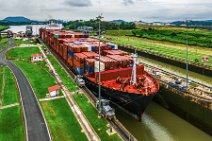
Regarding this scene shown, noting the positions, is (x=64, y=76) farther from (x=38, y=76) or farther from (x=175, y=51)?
(x=175, y=51)

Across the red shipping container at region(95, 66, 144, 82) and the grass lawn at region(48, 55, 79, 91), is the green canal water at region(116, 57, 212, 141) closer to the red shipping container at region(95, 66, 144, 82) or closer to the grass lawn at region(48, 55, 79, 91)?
the red shipping container at region(95, 66, 144, 82)

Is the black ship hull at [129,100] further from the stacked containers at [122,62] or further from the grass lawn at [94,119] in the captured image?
the stacked containers at [122,62]

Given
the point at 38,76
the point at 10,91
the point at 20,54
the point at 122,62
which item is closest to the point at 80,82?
the point at 122,62

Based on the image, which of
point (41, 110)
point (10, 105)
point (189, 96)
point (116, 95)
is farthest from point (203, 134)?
point (10, 105)

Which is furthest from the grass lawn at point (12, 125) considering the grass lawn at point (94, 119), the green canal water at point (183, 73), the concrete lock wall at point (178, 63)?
the concrete lock wall at point (178, 63)

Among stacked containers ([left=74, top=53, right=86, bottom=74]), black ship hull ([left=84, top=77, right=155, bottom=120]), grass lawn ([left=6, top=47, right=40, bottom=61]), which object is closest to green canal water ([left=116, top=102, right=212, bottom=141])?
black ship hull ([left=84, top=77, right=155, bottom=120])

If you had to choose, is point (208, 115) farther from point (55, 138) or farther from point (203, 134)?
point (55, 138)
